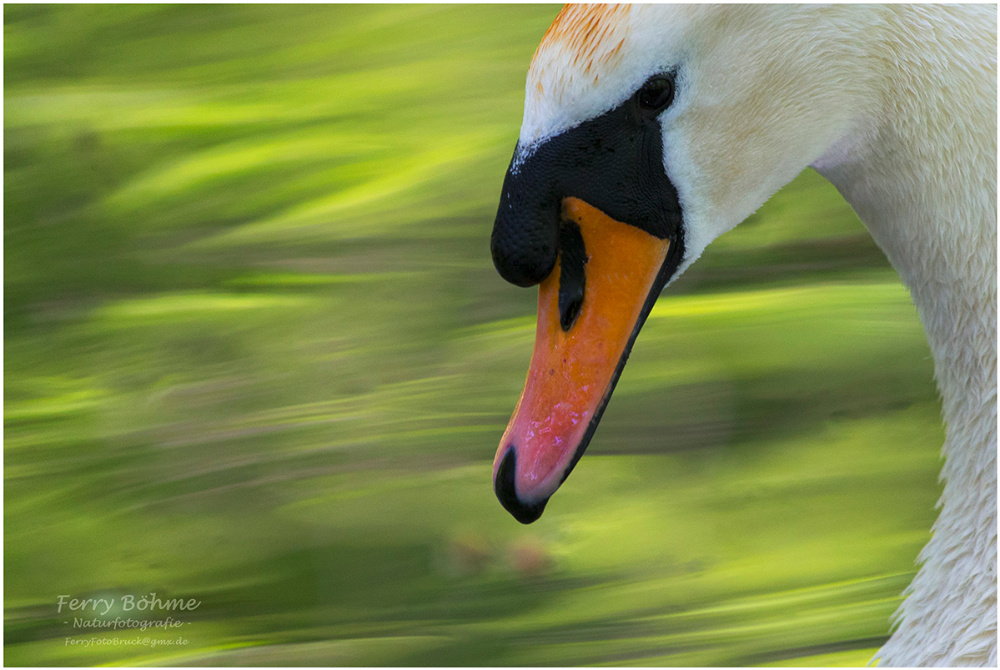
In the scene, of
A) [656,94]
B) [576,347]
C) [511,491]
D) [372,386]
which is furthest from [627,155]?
[372,386]

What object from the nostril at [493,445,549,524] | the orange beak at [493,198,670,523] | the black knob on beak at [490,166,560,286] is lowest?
the nostril at [493,445,549,524]

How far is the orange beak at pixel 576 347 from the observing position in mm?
906

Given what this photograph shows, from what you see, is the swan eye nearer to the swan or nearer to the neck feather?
the swan

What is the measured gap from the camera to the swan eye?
0.85 m

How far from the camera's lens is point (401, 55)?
2.60m

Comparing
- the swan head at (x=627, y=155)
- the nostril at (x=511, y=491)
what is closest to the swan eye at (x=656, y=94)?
the swan head at (x=627, y=155)

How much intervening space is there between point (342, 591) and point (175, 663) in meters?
0.30

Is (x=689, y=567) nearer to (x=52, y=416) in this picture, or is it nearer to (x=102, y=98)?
(x=52, y=416)

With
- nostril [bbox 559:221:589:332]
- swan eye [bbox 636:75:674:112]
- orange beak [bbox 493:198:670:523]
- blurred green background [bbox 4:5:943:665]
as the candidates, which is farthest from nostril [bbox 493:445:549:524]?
blurred green background [bbox 4:5:943:665]

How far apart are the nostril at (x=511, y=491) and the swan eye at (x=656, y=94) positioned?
0.34 metres

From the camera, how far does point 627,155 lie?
0.88 metres

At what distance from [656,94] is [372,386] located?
1.37m

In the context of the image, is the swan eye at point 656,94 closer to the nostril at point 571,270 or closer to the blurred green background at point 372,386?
the nostril at point 571,270

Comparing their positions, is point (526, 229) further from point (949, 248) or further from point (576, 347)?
point (949, 248)
